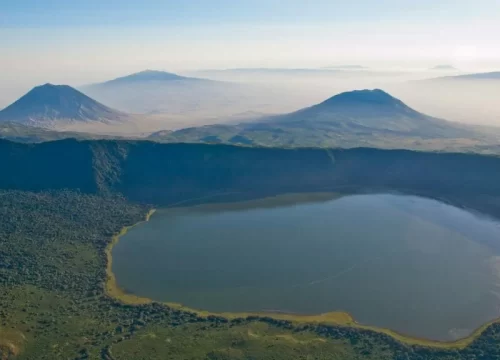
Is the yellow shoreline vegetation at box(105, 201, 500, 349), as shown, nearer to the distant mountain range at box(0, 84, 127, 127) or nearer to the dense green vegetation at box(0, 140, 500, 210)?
the dense green vegetation at box(0, 140, 500, 210)

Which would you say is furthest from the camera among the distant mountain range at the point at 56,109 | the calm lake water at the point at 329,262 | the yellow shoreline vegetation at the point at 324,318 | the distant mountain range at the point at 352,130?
the distant mountain range at the point at 56,109

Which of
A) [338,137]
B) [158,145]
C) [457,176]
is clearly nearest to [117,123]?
[338,137]

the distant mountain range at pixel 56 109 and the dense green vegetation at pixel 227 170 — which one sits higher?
the distant mountain range at pixel 56 109

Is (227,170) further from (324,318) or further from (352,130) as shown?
(352,130)

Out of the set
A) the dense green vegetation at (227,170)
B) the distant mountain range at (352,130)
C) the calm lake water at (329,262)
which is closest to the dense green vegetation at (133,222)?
the dense green vegetation at (227,170)

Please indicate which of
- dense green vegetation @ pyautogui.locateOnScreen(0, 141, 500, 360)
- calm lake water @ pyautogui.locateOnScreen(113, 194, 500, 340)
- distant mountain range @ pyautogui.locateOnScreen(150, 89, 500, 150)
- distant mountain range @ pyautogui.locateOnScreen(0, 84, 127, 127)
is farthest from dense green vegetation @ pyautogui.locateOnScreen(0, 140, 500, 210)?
distant mountain range @ pyautogui.locateOnScreen(0, 84, 127, 127)

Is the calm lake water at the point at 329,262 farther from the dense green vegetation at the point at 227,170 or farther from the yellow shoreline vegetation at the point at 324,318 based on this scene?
the dense green vegetation at the point at 227,170

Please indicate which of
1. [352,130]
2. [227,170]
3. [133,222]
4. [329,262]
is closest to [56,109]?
[352,130]
